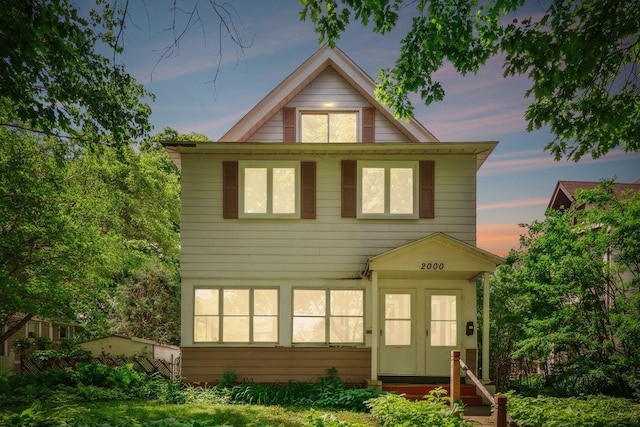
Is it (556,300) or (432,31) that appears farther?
(556,300)

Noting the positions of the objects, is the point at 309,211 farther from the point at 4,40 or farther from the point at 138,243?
the point at 138,243

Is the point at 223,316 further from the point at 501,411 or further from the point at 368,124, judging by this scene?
the point at 501,411

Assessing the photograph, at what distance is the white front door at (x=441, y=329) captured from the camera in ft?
41.2

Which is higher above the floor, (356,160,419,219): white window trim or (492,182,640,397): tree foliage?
(356,160,419,219): white window trim

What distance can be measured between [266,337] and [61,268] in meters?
5.59

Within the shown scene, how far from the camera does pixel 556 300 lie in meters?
12.7

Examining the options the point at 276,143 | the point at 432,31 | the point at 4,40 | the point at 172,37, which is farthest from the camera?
the point at 276,143

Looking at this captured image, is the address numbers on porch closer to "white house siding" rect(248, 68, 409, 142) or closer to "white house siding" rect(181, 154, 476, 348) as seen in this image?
"white house siding" rect(181, 154, 476, 348)

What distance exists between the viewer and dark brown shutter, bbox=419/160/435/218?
12.7 m

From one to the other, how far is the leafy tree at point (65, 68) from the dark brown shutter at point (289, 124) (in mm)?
4765

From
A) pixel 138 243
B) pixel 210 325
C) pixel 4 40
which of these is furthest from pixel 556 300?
pixel 138 243

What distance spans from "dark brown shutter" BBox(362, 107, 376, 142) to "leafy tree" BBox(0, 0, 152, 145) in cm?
609

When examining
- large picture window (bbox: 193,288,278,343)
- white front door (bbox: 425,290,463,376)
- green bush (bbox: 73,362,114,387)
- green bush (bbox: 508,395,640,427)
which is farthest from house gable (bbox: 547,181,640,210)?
green bush (bbox: 73,362,114,387)

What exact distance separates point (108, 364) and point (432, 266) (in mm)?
8922
